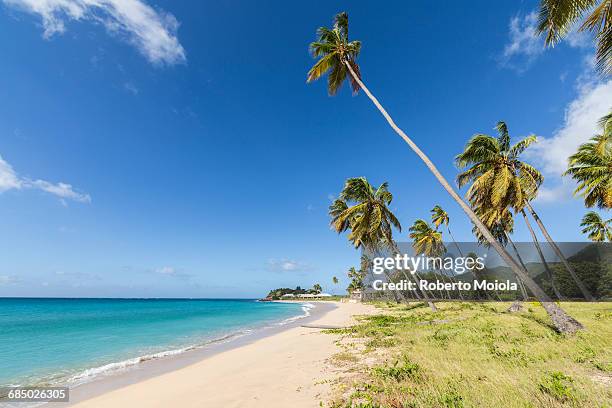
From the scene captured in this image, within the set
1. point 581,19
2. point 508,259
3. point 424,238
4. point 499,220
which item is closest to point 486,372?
point 508,259

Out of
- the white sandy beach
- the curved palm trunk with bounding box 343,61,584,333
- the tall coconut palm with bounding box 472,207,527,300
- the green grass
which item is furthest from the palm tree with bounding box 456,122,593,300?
the white sandy beach

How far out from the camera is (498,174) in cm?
1556

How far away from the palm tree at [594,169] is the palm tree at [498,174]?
2625mm

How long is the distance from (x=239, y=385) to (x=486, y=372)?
5785mm

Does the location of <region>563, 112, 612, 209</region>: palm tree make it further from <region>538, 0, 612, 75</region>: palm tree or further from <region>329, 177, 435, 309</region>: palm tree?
<region>329, 177, 435, 309</region>: palm tree

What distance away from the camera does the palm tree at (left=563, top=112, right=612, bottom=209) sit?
15161mm

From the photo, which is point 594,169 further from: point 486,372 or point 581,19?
point 486,372

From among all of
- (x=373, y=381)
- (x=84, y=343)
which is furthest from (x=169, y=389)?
(x=84, y=343)

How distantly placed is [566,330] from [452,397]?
8174 millimetres

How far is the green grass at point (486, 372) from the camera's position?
4434mm

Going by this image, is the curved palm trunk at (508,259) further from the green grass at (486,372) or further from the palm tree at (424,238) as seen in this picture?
the palm tree at (424,238)

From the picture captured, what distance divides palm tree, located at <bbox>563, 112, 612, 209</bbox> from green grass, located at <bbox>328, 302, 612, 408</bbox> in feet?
33.9

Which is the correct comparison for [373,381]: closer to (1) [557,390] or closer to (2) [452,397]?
(2) [452,397]

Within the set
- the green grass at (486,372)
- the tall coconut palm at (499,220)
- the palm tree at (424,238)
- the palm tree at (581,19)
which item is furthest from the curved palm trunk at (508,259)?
the palm tree at (424,238)
